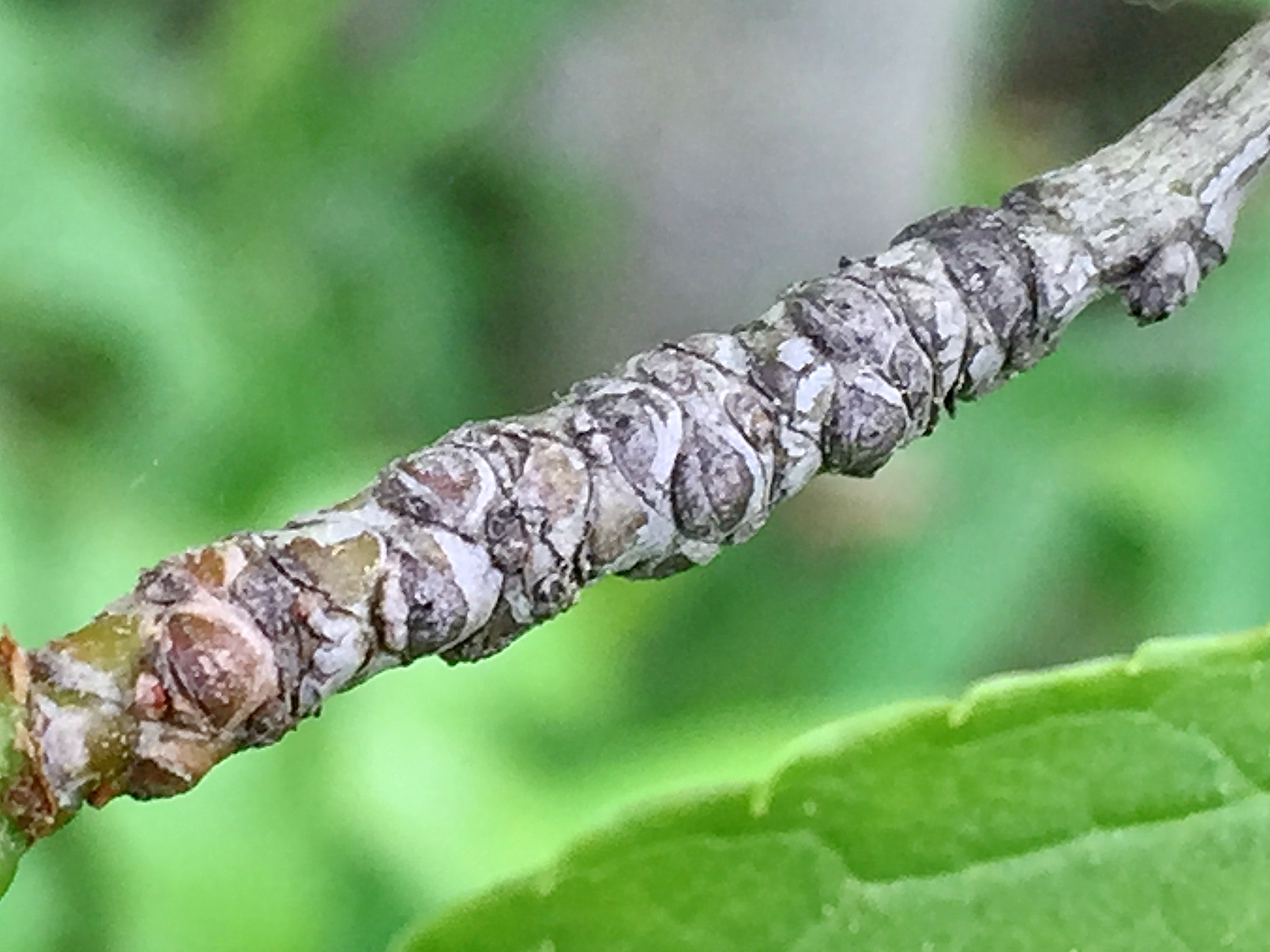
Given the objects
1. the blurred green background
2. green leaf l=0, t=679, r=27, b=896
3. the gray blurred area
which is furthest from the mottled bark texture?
the gray blurred area

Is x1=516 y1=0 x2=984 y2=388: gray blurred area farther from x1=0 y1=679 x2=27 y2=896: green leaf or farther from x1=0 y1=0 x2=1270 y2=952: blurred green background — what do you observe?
x1=0 y1=679 x2=27 y2=896: green leaf

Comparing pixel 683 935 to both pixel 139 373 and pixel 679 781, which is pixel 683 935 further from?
pixel 139 373

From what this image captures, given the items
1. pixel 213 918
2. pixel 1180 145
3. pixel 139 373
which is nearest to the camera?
pixel 1180 145

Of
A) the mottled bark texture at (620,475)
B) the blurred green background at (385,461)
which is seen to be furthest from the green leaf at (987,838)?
the blurred green background at (385,461)

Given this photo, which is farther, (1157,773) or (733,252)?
(733,252)

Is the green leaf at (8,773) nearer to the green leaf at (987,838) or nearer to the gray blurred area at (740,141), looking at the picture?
the green leaf at (987,838)

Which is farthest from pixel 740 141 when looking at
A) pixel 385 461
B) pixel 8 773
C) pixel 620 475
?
pixel 8 773

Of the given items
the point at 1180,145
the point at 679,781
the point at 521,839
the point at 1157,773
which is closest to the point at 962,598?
the point at 679,781
